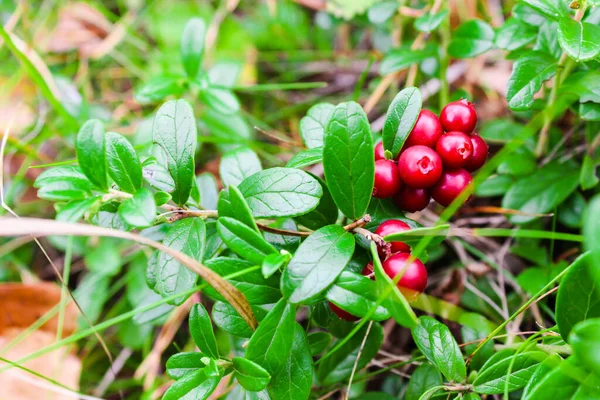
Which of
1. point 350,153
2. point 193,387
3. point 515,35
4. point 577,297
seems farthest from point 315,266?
point 515,35

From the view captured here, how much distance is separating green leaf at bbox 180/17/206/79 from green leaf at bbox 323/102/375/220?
4.82ft

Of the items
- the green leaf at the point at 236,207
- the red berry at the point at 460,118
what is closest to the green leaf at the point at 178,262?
the green leaf at the point at 236,207

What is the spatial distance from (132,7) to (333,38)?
167cm

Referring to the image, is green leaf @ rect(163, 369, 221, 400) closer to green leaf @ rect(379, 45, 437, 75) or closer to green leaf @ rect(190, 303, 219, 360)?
green leaf @ rect(190, 303, 219, 360)

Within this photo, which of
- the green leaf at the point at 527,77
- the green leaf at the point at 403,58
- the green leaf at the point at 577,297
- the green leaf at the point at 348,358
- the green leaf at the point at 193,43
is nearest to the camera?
the green leaf at the point at 577,297

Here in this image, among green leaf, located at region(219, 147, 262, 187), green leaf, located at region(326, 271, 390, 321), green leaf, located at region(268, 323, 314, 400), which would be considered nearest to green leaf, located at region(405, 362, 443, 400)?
green leaf, located at region(268, 323, 314, 400)

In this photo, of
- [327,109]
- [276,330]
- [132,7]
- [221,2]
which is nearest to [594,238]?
[276,330]

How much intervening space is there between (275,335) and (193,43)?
1829 millimetres

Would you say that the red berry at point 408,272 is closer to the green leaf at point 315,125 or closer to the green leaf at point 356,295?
the green leaf at point 356,295

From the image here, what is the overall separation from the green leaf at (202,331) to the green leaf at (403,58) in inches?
62.5

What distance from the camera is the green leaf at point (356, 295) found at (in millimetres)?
1596

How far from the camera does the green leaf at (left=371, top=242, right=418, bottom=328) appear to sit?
4.85ft

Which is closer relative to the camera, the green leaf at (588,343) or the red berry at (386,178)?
the green leaf at (588,343)

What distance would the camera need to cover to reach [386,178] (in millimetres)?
1749
